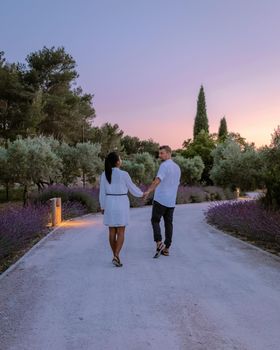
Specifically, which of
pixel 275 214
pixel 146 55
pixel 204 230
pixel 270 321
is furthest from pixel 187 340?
pixel 146 55

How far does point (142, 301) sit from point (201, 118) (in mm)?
70574

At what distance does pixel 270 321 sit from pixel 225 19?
14616 millimetres

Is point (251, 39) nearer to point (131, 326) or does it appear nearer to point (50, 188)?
point (50, 188)

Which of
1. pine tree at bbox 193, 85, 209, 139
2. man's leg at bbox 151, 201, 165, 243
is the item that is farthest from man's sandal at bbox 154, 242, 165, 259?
pine tree at bbox 193, 85, 209, 139

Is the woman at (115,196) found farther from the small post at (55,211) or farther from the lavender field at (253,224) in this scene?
the small post at (55,211)

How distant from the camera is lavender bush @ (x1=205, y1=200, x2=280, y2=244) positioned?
35.1ft

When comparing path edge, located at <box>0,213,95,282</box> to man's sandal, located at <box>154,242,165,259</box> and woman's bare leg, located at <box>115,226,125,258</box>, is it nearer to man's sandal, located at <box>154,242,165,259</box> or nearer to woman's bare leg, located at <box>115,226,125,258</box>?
woman's bare leg, located at <box>115,226,125,258</box>

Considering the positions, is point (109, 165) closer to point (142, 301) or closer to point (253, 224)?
point (142, 301)

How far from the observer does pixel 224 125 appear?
87500 millimetres

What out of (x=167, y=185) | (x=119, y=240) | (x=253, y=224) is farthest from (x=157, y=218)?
(x=253, y=224)

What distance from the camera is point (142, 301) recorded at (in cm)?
600

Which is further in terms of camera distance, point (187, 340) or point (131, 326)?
point (131, 326)

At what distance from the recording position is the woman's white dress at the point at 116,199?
8336 millimetres

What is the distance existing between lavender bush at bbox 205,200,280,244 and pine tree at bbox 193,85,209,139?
2325 inches
